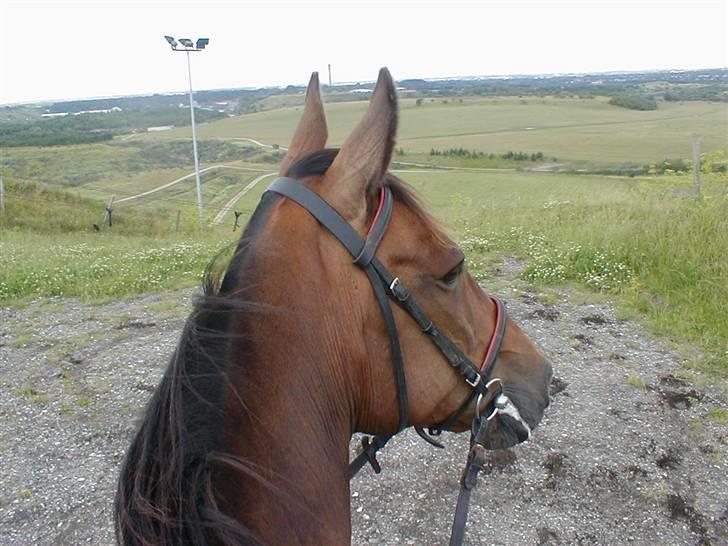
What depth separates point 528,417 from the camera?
81.6 inches

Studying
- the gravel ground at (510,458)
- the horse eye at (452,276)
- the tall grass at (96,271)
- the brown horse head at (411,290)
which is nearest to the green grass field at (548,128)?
the tall grass at (96,271)

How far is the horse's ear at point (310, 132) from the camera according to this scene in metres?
1.88

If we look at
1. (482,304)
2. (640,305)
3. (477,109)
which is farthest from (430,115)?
(482,304)

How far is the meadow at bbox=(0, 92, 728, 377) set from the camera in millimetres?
7633

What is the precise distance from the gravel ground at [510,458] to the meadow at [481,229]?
1179 mm

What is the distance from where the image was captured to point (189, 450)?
1.38 metres

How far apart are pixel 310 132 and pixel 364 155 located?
43 cm

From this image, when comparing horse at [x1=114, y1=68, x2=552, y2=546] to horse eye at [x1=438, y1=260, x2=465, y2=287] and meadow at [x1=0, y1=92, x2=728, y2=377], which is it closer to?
horse eye at [x1=438, y1=260, x2=465, y2=287]

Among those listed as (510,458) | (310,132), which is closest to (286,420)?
(310,132)

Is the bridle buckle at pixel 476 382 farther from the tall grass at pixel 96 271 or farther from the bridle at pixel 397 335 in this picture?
the tall grass at pixel 96 271

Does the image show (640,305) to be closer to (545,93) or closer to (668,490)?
(668,490)

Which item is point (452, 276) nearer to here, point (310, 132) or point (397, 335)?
point (397, 335)

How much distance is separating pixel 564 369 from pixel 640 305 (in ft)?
7.25

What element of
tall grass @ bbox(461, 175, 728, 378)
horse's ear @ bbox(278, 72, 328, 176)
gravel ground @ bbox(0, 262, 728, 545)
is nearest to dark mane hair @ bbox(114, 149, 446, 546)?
horse's ear @ bbox(278, 72, 328, 176)
